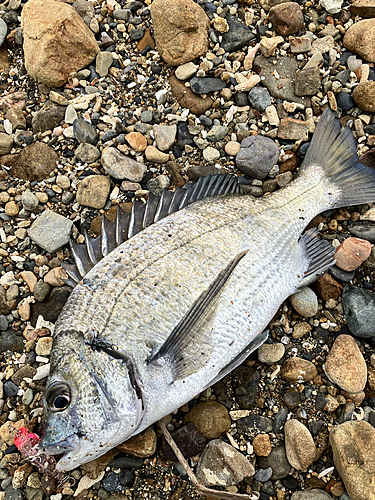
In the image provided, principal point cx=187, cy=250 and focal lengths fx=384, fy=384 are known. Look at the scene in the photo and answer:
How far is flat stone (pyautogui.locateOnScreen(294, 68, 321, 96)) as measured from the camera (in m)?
3.52

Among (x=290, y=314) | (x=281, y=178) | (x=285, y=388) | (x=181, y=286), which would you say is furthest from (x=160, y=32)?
(x=285, y=388)

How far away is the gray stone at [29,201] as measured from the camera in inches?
130

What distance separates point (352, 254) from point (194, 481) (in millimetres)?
2061

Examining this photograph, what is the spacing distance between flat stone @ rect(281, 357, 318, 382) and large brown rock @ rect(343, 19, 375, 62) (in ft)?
9.21

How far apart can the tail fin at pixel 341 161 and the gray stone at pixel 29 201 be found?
2.29m

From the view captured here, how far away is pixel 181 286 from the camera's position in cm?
252

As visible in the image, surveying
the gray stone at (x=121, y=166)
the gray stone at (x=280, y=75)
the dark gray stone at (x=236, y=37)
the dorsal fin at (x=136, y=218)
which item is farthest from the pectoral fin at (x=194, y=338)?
the dark gray stone at (x=236, y=37)

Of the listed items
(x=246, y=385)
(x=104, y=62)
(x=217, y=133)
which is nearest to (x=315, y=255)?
(x=246, y=385)

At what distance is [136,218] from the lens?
2.85 metres

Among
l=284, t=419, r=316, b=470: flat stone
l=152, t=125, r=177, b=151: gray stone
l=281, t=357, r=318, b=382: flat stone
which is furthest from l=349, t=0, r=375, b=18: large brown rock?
l=284, t=419, r=316, b=470: flat stone

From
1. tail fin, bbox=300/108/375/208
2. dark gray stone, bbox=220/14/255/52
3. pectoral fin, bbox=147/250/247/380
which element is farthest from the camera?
dark gray stone, bbox=220/14/255/52

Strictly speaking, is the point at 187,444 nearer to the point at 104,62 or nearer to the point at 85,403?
the point at 85,403

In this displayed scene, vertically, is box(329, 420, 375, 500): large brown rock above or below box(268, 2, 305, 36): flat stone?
below

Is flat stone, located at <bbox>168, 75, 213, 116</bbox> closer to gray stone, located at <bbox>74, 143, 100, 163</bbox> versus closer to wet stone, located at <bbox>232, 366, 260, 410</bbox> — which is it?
gray stone, located at <bbox>74, 143, 100, 163</bbox>
